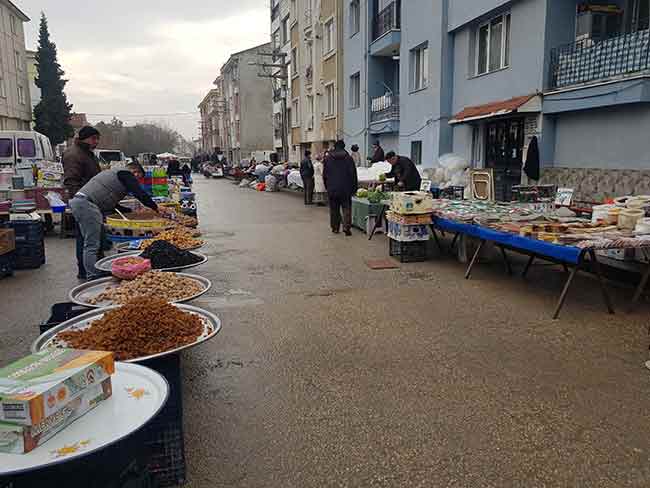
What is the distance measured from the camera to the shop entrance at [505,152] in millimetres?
13742

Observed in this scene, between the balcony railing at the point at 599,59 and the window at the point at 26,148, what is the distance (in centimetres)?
1602

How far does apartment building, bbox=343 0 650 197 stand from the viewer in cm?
1031

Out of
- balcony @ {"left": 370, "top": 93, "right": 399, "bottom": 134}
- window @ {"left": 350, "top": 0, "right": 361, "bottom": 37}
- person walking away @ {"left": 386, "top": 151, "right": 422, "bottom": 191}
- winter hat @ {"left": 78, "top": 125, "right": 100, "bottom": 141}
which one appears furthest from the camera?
window @ {"left": 350, "top": 0, "right": 361, "bottom": 37}

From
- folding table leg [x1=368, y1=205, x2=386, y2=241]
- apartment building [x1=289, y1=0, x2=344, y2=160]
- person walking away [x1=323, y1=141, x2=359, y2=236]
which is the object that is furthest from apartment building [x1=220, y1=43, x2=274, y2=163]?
folding table leg [x1=368, y1=205, x2=386, y2=241]

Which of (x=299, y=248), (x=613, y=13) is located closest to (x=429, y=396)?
(x=299, y=248)

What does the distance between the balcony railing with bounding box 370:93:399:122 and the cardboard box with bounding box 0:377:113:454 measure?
2033cm

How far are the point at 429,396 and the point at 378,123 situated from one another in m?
19.9

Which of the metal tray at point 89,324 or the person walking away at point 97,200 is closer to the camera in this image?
the metal tray at point 89,324

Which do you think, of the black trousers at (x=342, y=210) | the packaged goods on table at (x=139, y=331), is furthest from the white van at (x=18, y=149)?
the packaged goods on table at (x=139, y=331)

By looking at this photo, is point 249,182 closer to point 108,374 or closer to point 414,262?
point 414,262

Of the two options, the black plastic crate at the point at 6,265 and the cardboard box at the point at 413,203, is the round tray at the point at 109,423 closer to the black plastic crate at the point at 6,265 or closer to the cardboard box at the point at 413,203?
the cardboard box at the point at 413,203

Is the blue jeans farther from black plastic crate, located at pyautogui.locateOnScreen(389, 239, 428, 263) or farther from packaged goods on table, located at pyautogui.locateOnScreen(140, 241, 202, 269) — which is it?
black plastic crate, located at pyautogui.locateOnScreen(389, 239, 428, 263)

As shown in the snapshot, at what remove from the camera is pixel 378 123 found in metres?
23.0

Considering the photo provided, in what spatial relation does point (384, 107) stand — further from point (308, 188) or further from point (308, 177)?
point (308, 188)
